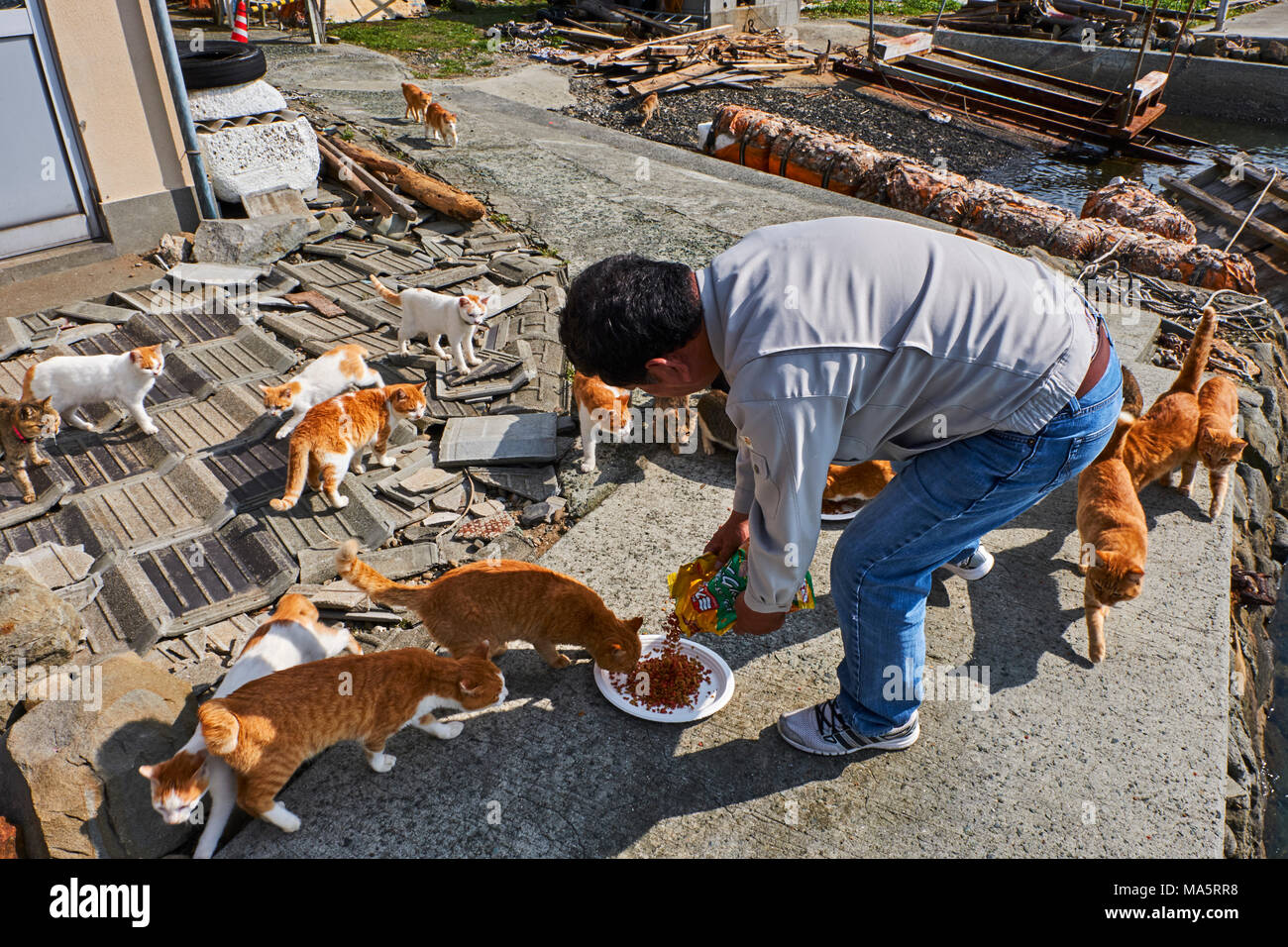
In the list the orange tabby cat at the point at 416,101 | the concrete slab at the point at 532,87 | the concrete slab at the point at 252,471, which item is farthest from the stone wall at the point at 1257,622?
the concrete slab at the point at 532,87

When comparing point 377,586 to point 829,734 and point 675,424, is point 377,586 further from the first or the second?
point 675,424

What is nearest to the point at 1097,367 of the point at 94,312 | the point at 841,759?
the point at 841,759

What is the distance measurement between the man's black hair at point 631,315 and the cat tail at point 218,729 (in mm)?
1717

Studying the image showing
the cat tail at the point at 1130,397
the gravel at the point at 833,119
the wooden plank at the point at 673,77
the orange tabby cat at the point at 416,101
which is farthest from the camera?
the wooden plank at the point at 673,77

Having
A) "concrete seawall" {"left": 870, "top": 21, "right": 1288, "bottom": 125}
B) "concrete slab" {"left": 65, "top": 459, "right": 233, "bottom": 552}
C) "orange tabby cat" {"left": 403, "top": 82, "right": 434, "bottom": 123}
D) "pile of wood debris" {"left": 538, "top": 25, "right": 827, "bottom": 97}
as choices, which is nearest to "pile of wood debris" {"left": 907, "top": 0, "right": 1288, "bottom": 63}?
"concrete seawall" {"left": 870, "top": 21, "right": 1288, "bottom": 125}

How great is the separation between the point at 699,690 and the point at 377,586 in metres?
1.48

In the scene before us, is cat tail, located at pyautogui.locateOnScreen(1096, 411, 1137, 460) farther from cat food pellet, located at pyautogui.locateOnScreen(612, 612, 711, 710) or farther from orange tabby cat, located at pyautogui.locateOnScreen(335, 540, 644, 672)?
orange tabby cat, located at pyautogui.locateOnScreen(335, 540, 644, 672)

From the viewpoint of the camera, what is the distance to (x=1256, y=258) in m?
10.9

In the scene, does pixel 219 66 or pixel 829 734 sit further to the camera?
pixel 219 66

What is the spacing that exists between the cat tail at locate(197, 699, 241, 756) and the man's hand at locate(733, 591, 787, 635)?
1769 millimetres

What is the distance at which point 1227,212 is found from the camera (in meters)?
12.3

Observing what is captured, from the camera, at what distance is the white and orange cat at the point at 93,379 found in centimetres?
504

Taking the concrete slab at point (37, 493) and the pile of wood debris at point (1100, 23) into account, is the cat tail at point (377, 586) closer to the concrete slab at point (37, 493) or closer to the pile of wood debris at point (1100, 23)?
the concrete slab at point (37, 493)
